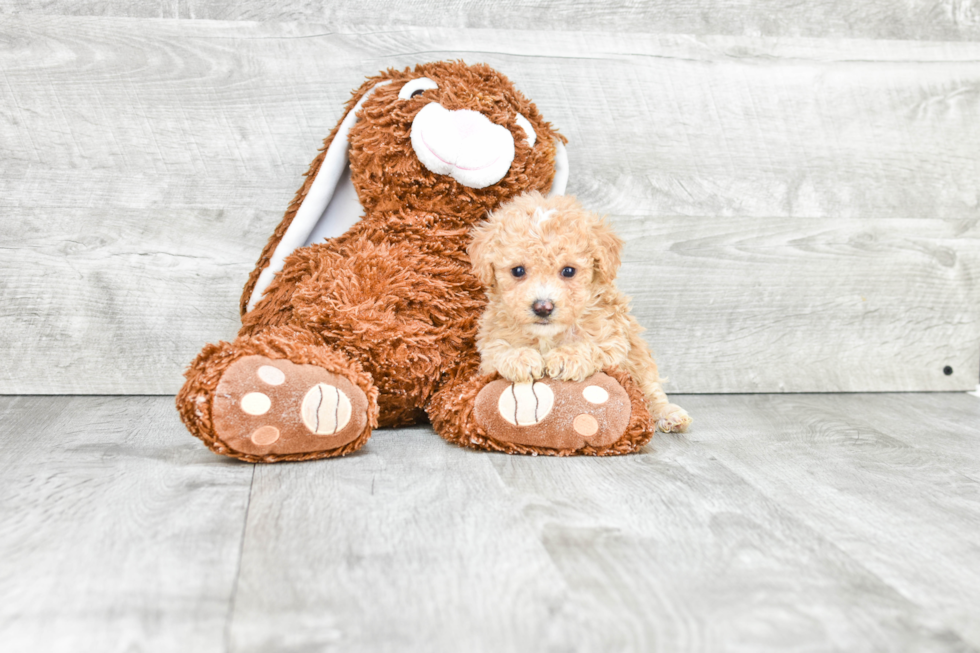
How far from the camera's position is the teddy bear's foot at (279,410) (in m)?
0.79

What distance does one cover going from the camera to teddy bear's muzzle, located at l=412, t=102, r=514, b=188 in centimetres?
96

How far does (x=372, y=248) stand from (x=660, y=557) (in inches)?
21.4

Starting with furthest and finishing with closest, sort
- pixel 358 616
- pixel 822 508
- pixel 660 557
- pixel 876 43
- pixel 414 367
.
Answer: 1. pixel 876 43
2. pixel 414 367
3. pixel 822 508
4. pixel 660 557
5. pixel 358 616

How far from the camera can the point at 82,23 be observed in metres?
1.17

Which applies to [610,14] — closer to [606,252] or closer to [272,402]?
[606,252]

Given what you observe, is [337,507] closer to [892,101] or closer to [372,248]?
[372,248]

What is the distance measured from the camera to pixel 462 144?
96cm

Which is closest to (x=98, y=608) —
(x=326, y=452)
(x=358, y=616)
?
(x=358, y=616)

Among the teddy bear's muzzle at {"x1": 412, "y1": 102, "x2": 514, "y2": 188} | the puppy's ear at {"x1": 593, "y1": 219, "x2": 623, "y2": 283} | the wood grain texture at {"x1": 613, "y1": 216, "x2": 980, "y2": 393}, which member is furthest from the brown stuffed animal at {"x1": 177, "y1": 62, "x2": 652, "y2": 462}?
the wood grain texture at {"x1": 613, "y1": 216, "x2": 980, "y2": 393}

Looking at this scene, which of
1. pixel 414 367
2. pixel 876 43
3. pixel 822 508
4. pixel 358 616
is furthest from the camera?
pixel 876 43

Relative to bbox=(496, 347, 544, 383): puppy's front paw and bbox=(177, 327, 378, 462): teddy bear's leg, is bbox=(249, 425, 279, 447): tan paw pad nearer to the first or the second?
bbox=(177, 327, 378, 462): teddy bear's leg

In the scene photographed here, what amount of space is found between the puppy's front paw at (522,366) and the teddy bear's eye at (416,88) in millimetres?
A: 358

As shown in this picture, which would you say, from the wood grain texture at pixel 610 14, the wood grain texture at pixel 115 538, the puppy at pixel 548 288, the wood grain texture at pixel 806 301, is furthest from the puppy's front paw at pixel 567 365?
the wood grain texture at pixel 610 14

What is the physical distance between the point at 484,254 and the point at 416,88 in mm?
257
